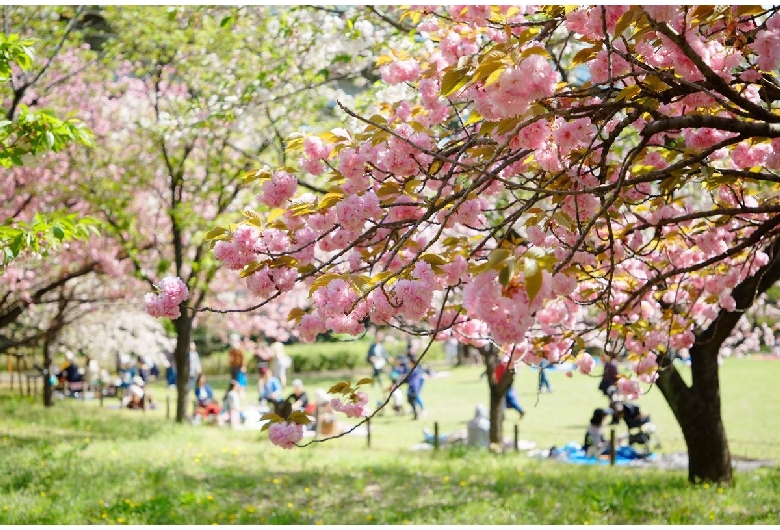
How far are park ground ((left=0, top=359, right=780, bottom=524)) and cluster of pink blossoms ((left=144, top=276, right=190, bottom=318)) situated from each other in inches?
105

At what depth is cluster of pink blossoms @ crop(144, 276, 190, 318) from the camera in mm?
3312

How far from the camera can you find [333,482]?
7.90 metres

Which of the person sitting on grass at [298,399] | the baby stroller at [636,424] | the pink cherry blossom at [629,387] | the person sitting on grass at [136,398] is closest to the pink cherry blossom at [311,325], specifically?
the pink cherry blossom at [629,387]

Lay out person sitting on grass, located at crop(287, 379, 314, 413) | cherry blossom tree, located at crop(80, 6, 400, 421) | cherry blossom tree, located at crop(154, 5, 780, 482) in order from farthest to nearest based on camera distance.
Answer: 1. person sitting on grass, located at crop(287, 379, 314, 413)
2. cherry blossom tree, located at crop(80, 6, 400, 421)
3. cherry blossom tree, located at crop(154, 5, 780, 482)

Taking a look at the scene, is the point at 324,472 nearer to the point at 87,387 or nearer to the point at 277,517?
the point at 277,517

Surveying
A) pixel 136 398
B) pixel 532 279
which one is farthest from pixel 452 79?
pixel 136 398

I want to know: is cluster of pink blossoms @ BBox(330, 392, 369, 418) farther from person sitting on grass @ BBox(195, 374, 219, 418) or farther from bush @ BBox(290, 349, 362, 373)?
bush @ BBox(290, 349, 362, 373)

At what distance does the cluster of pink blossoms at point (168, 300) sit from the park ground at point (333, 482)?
8.74ft

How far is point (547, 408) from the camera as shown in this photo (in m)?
15.7

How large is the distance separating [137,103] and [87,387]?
10.5 meters

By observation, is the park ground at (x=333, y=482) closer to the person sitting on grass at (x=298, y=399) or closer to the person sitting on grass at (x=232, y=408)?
the person sitting on grass at (x=298, y=399)

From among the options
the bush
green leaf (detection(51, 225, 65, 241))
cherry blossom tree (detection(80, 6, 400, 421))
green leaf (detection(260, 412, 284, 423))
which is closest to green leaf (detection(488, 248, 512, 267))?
green leaf (detection(260, 412, 284, 423))

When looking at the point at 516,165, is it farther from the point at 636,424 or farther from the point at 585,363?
the point at 636,424

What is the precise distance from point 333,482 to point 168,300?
5050 mm
